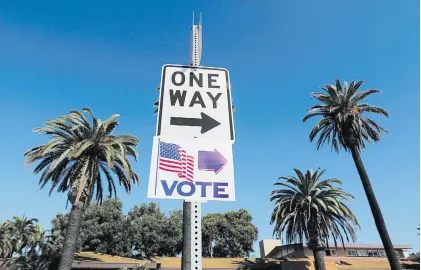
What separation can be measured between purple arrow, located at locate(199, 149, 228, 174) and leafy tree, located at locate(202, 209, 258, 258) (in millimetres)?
54643

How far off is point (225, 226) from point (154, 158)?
5526 centimetres

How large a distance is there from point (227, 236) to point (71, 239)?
38600 mm

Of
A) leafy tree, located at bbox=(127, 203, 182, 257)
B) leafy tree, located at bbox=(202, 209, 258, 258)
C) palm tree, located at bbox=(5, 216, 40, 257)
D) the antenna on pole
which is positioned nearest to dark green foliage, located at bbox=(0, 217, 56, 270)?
palm tree, located at bbox=(5, 216, 40, 257)

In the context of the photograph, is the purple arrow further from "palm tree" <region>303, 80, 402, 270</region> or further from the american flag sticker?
"palm tree" <region>303, 80, 402, 270</region>

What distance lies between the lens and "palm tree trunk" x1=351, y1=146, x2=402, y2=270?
978 inches

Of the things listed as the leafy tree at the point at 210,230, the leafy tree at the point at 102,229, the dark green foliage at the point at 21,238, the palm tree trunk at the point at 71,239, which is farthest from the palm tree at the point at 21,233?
the palm tree trunk at the point at 71,239

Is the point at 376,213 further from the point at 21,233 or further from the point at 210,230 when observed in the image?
the point at 21,233

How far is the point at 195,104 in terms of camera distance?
3398mm

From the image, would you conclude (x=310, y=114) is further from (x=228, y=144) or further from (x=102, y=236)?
(x=102, y=236)

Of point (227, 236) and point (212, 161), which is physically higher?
point (227, 236)

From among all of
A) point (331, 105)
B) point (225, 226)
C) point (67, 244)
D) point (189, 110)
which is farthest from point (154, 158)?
point (225, 226)

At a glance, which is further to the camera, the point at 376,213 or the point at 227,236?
the point at 227,236

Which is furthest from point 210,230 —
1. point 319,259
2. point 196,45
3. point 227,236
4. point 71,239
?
point 196,45

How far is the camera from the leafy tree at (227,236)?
55.4m
